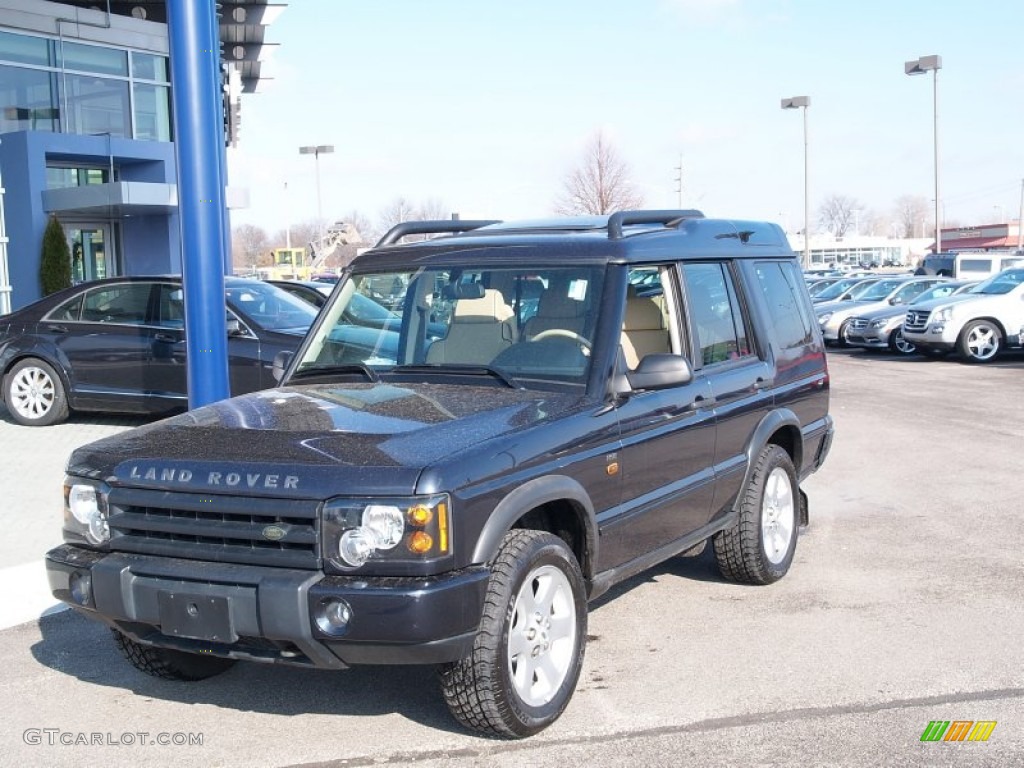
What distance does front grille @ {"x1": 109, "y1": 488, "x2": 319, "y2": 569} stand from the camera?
13.1 feet

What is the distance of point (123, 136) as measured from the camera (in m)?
27.5

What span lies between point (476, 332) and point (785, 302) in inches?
96.0

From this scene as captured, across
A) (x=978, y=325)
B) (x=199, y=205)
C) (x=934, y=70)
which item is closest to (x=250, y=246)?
(x=934, y=70)

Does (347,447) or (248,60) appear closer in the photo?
(347,447)

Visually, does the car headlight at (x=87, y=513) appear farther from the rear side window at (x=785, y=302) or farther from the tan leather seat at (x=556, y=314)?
the rear side window at (x=785, y=302)

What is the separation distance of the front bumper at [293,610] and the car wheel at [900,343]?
63.9 feet

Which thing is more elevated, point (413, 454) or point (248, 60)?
point (248, 60)

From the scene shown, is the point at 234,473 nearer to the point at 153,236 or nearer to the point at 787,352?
the point at 787,352

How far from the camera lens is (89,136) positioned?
2616 centimetres

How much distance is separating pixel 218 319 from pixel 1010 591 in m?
5.41

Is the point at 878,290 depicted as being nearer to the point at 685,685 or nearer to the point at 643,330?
the point at 643,330

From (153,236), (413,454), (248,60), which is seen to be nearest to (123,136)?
(153,236)

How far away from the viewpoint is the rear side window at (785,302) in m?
6.76

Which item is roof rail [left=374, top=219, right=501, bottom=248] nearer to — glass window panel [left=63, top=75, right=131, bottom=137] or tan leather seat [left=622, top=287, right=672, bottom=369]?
tan leather seat [left=622, top=287, right=672, bottom=369]
